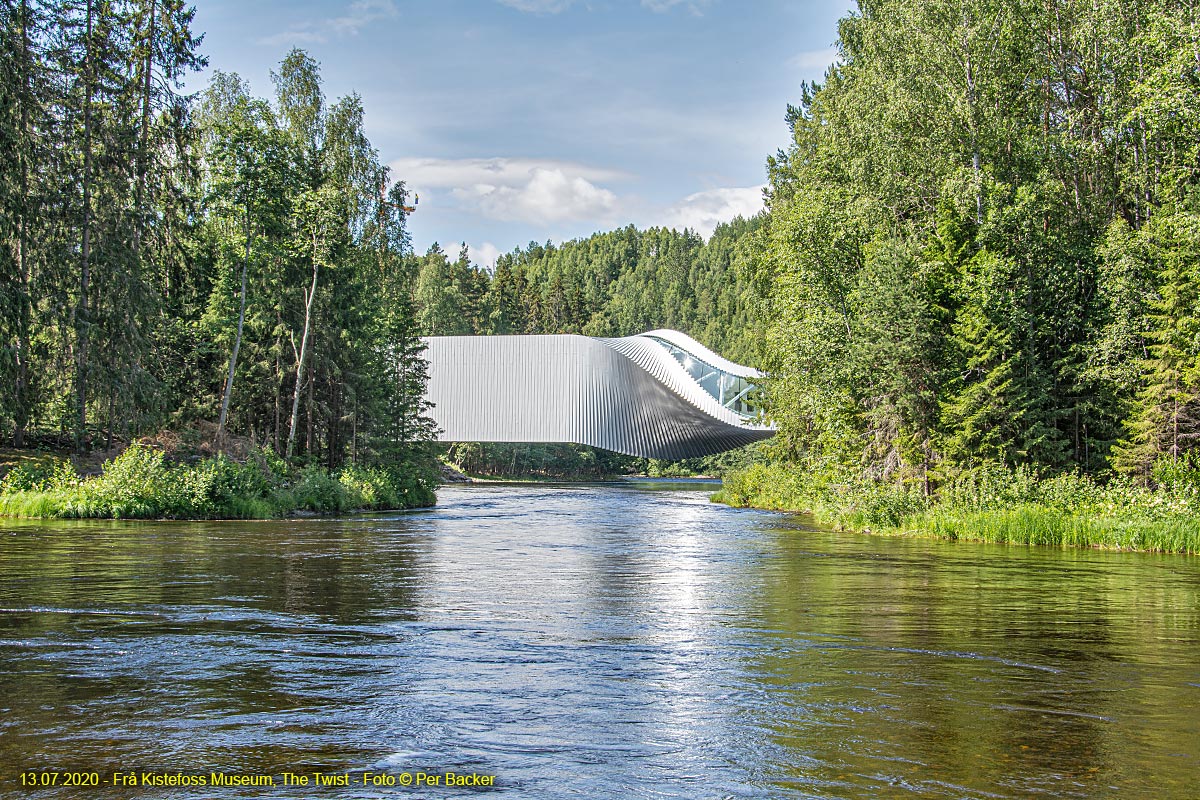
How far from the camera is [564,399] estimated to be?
45812mm

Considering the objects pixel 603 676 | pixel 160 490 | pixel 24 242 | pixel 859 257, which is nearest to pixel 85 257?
pixel 24 242

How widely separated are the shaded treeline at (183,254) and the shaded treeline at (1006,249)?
12.0m

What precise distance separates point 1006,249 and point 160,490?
17834mm

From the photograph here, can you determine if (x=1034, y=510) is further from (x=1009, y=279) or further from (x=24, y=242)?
(x=24, y=242)

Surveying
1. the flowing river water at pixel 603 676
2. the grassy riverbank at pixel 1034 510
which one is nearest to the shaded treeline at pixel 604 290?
the grassy riverbank at pixel 1034 510

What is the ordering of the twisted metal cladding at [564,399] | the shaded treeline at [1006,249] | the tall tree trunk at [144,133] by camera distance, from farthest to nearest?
the twisted metal cladding at [564,399] → the tall tree trunk at [144,133] → the shaded treeline at [1006,249]

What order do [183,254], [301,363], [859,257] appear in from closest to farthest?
1. [859,257]
2. [183,254]
3. [301,363]

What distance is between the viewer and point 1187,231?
693 inches

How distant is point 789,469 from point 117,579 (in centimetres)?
2316

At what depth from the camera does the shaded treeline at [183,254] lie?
20.5m

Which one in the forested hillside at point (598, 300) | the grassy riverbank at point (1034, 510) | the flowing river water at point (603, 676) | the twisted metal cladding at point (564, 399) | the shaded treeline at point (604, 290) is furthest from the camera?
the shaded treeline at point (604, 290)

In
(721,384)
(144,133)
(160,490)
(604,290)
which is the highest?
(604,290)

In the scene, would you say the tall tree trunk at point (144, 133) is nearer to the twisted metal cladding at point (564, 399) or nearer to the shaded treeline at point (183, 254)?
the shaded treeline at point (183, 254)

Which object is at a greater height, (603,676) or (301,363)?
(301,363)
